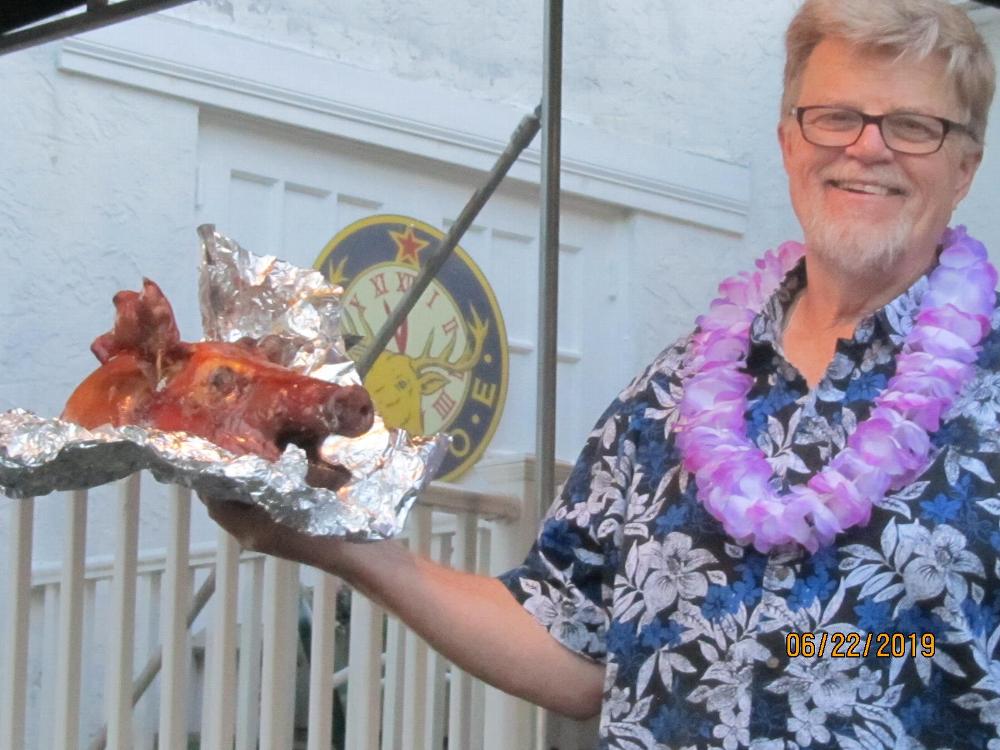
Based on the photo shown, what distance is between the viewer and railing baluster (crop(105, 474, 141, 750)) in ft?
7.82

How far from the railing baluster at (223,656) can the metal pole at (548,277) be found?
47 cm

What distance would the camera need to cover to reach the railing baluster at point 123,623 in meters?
2.38

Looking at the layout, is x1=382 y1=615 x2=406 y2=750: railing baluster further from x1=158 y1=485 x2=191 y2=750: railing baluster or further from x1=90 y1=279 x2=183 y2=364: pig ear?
x1=90 y1=279 x2=183 y2=364: pig ear

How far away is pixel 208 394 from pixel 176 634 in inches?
44.6

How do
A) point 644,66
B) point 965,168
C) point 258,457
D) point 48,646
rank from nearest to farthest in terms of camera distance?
point 258,457 < point 965,168 < point 48,646 < point 644,66

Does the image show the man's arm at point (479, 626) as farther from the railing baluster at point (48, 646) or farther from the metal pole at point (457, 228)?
the railing baluster at point (48, 646)

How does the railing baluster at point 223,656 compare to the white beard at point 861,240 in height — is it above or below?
below

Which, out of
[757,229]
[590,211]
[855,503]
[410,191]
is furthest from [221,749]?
[757,229]

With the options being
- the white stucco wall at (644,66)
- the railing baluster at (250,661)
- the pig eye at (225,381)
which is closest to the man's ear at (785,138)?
the pig eye at (225,381)

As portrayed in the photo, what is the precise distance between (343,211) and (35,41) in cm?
288

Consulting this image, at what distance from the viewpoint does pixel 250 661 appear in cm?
285

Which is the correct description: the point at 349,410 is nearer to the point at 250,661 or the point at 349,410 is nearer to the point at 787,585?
the point at 787,585

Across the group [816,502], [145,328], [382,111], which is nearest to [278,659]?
[145,328]

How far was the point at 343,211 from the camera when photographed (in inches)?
188
